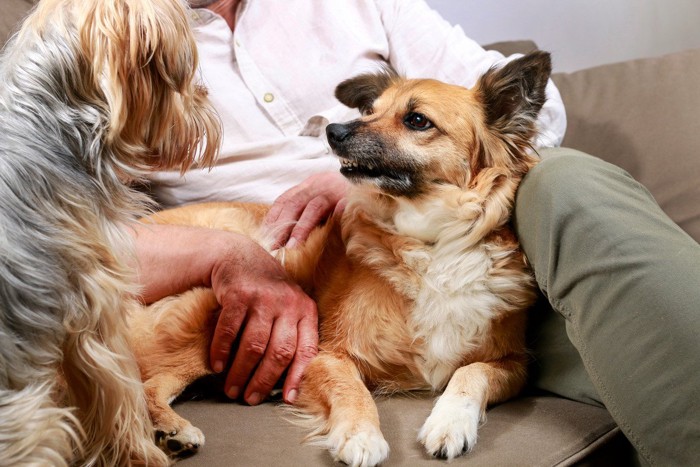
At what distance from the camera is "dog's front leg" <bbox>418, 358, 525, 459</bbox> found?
3.67 ft

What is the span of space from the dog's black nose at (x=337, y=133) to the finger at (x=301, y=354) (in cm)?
36

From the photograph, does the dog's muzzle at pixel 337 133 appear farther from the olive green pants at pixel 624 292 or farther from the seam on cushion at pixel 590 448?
the seam on cushion at pixel 590 448

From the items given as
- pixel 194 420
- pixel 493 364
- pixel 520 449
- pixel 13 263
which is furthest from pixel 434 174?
pixel 13 263

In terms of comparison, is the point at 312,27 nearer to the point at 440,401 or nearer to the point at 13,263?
the point at 440,401

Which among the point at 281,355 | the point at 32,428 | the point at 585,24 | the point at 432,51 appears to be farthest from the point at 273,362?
the point at 585,24

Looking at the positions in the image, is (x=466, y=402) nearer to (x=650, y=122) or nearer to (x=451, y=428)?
(x=451, y=428)

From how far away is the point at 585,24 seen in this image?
2.73 metres

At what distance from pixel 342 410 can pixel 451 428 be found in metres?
0.20

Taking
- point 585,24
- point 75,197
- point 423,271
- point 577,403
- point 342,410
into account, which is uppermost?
point 75,197

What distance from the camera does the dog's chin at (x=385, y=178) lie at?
1.42m

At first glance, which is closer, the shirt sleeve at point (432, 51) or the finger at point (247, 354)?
the finger at point (247, 354)

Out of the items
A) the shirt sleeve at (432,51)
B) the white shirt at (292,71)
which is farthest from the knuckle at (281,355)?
the shirt sleeve at (432,51)

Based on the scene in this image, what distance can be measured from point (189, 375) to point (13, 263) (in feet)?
1.92

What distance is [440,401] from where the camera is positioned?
1.25m
